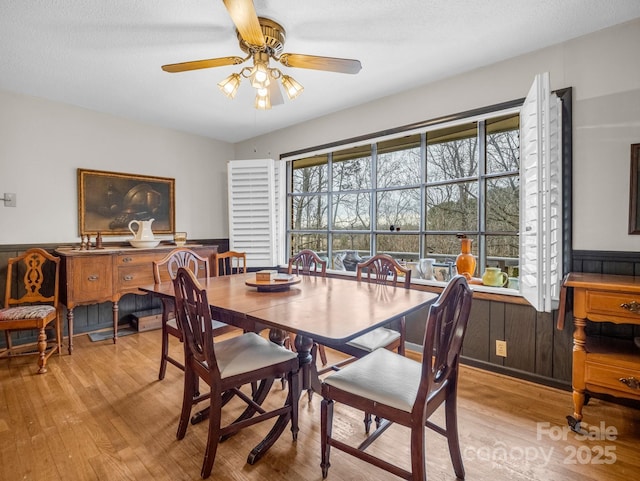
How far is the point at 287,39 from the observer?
2.27 m

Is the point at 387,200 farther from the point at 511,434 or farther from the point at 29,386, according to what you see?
the point at 29,386

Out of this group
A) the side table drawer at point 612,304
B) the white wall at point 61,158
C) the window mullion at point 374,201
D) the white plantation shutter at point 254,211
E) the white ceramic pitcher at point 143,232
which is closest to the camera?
the side table drawer at point 612,304

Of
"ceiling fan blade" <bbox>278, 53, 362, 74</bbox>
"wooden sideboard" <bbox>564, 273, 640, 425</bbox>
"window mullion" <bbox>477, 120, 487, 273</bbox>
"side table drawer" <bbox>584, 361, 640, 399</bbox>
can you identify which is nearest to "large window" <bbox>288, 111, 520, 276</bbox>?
"window mullion" <bbox>477, 120, 487, 273</bbox>

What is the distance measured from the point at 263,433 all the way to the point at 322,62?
7.17 feet

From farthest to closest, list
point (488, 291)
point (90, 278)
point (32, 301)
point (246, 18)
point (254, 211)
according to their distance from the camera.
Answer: point (254, 211) < point (90, 278) < point (32, 301) < point (488, 291) < point (246, 18)

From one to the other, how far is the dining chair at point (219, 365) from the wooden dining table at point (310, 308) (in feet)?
0.37

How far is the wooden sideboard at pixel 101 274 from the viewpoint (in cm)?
304

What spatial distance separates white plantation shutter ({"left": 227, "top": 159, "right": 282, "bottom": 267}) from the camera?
14.1 feet

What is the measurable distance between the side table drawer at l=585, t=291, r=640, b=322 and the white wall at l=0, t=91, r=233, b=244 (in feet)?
14.0

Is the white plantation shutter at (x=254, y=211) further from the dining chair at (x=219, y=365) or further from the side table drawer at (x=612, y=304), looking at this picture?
the side table drawer at (x=612, y=304)

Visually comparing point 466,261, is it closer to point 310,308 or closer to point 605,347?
point 605,347

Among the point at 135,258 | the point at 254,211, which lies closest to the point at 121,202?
the point at 135,258

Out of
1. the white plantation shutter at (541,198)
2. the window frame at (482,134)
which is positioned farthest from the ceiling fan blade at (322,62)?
the window frame at (482,134)

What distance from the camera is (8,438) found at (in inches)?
70.7
